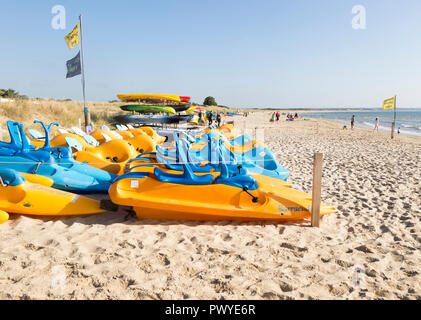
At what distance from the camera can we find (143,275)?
2516mm

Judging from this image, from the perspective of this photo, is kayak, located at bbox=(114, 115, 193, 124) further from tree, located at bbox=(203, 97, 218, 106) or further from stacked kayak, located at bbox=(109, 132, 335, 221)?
tree, located at bbox=(203, 97, 218, 106)

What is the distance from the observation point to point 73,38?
1266 cm

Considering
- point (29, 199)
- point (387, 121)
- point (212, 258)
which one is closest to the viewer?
point (212, 258)

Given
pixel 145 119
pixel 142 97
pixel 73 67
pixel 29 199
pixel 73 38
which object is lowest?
pixel 29 199

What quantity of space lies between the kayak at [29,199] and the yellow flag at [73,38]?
10.9 metres

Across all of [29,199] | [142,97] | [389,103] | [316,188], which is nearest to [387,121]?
[389,103]

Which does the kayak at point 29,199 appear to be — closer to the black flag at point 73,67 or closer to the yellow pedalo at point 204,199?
the yellow pedalo at point 204,199

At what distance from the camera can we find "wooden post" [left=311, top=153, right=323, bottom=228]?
11.6 ft

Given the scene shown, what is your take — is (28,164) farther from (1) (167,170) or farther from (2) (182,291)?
(2) (182,291)

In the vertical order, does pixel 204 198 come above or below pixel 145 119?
below

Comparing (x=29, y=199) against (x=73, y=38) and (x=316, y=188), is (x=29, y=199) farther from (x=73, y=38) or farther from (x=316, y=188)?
(x=73, y=38)

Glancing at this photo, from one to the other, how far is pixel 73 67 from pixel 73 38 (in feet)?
4.51

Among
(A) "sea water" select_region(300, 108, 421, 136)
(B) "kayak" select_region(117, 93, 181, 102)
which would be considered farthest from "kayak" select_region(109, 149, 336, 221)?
(A) "sea water" select_region(300, 108, 421, 136)

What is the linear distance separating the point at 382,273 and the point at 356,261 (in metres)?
0.25
